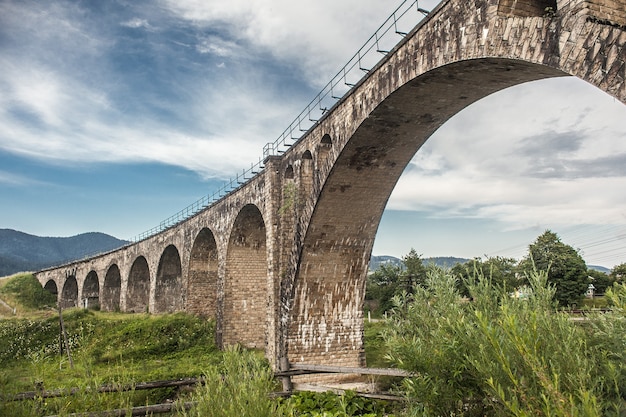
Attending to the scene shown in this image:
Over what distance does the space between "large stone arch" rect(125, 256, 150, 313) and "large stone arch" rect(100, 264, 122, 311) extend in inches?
Result: 178

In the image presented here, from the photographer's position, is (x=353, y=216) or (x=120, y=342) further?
(x=120, y=342)

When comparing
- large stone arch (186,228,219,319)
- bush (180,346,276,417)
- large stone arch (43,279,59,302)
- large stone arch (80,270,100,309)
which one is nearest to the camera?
bush (180,346,276,417)

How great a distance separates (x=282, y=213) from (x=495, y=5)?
441 inches

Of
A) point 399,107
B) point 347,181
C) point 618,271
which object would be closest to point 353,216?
point 347,181

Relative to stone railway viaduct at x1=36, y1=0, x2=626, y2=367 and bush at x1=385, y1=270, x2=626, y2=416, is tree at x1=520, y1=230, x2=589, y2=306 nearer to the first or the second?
stone railway viaduct at x1=36, y1=0, x2=626, y2=367

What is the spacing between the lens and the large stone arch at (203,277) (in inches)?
1037

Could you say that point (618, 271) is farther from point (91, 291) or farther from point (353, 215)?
point (91, 291)

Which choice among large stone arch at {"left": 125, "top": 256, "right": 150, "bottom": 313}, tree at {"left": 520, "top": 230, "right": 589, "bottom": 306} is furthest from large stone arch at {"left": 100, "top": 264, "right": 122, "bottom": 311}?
tree at {"left": 520, "top": 230, "right": 589, "bottom": 306}

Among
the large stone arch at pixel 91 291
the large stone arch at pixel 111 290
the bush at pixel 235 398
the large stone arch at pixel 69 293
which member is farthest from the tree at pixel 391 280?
the large stone arch at pixel 69 293

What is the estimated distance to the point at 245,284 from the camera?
22.6 metres

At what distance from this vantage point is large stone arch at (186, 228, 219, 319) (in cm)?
2633

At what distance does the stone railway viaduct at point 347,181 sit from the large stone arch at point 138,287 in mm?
5310

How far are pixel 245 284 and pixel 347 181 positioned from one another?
1029 centimetres

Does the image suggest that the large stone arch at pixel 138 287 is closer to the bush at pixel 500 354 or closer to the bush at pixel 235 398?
the bush at pixel 235 398
